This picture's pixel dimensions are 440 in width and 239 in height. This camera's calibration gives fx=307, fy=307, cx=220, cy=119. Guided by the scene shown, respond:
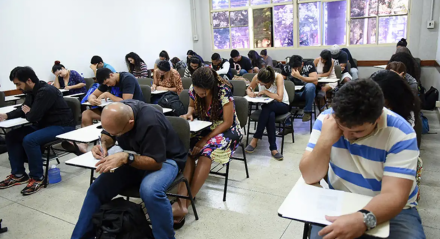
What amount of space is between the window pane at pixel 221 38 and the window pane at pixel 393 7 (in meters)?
4.05

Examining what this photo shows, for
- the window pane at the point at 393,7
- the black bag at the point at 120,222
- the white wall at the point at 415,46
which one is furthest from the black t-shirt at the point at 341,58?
the black bag at the point at 120,222

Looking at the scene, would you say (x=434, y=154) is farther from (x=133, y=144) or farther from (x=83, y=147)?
(x=83, y=147)

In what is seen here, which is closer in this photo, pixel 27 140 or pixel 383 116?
pixel 383 116

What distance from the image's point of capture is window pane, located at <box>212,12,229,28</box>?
8.98 metres

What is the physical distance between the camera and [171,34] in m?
8.63

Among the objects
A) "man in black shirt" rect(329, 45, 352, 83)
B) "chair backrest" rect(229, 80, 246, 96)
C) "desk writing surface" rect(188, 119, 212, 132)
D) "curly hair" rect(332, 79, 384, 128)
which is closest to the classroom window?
"man in black shirt" rect(329, 45, 352, 83)

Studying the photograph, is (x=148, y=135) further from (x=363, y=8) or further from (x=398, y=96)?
(x=363, y=8)

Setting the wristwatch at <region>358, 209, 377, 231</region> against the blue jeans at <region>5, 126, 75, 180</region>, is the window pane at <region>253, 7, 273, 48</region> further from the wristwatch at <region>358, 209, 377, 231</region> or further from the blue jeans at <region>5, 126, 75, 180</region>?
the wristwatch at <region>358, 209, 377, 231</region>

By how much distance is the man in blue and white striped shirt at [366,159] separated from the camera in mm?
1140

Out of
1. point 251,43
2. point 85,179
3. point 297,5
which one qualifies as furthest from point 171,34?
point 85,179

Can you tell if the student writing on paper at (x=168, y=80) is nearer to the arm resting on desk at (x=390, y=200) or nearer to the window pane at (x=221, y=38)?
the arm resting on desk at (x=390, y=200)

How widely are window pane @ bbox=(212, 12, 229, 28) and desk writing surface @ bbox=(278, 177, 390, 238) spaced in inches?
325

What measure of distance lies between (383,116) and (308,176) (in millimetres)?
420

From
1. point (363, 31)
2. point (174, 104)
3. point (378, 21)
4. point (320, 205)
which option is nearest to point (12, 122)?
point (174, 104)
